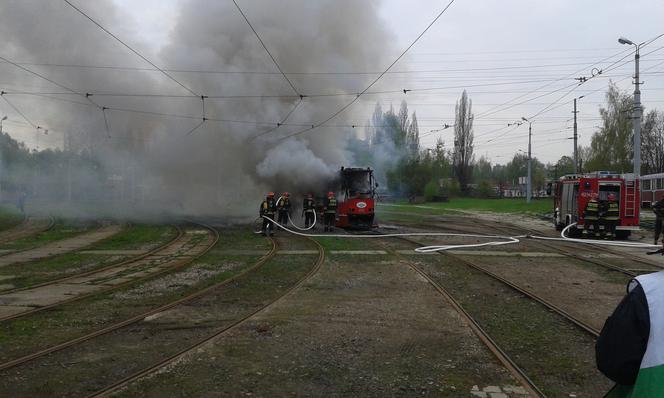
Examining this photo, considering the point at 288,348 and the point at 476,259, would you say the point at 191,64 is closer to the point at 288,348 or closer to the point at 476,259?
the point at 476,259

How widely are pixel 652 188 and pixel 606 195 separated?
22.2 meters

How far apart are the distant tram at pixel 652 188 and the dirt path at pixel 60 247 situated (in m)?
35.4

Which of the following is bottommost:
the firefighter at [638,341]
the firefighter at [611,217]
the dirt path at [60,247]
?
the dirt path at [60,247]

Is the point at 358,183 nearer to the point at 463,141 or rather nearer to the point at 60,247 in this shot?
the point at 60,247

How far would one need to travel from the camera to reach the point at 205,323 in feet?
20.7

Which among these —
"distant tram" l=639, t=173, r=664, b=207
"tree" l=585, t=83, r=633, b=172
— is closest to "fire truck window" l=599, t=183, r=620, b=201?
"distant tram" l=639, t=173, r=664, b=207

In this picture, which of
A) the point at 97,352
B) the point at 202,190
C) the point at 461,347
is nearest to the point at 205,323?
the point at 97,352

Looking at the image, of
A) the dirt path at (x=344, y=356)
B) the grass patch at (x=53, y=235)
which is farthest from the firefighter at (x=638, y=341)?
the grass patch at (x=53, y=235)

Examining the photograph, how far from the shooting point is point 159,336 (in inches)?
226

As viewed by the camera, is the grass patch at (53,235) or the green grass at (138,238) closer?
the green grass at (138,238)

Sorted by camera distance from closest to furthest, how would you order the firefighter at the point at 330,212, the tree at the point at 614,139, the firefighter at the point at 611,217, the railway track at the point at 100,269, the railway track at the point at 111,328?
the railway track at the point at 111,328, the railway track at the point at 100,269, the firefighter at the point at 611,217, the firefighter at the point at 330,212, the tree at the point at 614,139

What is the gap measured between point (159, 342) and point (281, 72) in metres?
22.3

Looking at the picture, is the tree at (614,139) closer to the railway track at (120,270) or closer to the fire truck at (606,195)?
the fire truck at (606,195)

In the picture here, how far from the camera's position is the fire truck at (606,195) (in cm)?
1948
